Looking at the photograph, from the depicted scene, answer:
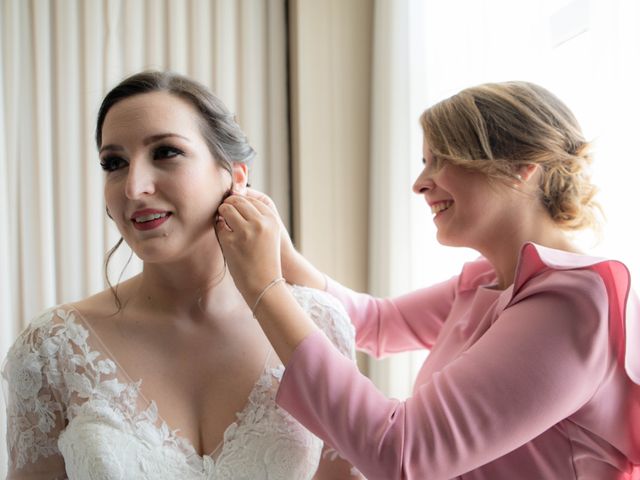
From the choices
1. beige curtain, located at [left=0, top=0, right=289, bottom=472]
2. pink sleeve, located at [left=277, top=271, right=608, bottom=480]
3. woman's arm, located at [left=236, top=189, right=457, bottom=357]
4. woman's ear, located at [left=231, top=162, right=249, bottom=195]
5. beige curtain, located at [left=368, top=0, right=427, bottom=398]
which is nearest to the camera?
pink sleeve, located at [left=277, top=271, right=608, bottom=480]

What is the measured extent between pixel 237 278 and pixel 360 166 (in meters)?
1.41

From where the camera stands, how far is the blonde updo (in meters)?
1.20

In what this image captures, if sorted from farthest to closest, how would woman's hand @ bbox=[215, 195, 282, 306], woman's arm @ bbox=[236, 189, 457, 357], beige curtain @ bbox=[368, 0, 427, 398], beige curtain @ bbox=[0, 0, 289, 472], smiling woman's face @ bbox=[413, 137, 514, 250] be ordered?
beige curtain @ bbox=[0, 0, 289, 472]
beige curtain @ bbox=[368, 0, 427, 398]
woman's arm @ bbox=[236, 189, 457, 357]
smiling woman's face @ bbox=[413, 137, 514, 250]
woman's hand @ bbox=[215, 195, 282, 306]

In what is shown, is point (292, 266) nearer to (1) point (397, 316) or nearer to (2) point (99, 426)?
(1) point (397, 316)

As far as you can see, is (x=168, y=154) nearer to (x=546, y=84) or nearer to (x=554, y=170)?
(x=554, y=170)

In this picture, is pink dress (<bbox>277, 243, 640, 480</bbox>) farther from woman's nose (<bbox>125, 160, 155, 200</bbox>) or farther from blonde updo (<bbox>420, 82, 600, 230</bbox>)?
woman's nose (<bbox>125, 160, 155, 200</bbox>)

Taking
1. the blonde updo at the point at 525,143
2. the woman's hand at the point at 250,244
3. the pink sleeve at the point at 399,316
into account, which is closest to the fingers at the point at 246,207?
the woman's hand at the point at 250,244

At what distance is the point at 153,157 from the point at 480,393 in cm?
72

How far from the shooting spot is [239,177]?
138 centimetres

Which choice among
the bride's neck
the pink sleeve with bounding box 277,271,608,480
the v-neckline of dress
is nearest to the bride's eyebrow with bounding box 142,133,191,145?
the bride's neck

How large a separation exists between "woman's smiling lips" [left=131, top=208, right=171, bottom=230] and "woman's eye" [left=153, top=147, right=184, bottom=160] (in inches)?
4.2

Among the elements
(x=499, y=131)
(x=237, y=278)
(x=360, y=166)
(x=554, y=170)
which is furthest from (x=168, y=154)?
(x=360, y=166)

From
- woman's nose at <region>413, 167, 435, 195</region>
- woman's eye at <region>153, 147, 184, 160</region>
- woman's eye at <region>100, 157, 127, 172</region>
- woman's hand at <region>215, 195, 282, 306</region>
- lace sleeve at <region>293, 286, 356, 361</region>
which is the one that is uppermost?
woman's eye at <region>153, 147, 184, 160</region>

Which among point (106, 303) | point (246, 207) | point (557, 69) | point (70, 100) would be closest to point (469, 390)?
point (246, 207)
